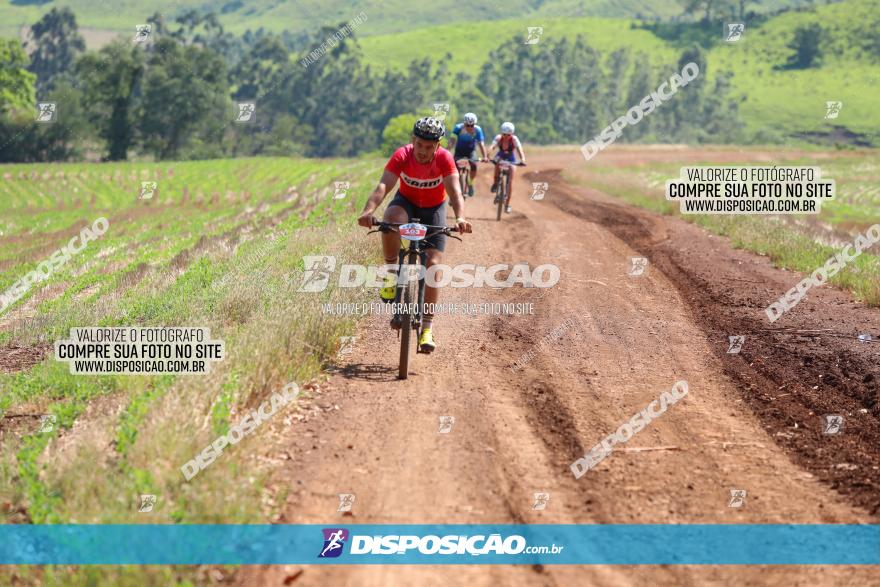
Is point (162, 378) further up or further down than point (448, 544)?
further up

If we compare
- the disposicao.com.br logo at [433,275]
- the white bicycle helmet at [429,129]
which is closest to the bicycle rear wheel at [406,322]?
the disposicao.com.br logo at [433,275]

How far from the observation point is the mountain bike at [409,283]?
9693mm

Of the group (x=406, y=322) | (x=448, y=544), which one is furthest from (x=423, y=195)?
(x=448, y=544)

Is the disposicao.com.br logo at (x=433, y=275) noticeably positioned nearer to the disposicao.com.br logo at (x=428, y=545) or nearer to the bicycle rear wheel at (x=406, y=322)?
the bicycle rear wheel at (x=406, y=322)

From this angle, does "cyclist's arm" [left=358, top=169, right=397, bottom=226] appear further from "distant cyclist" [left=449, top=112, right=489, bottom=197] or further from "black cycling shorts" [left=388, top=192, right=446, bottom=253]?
"distant cyclist" [left=449, top=112, right=489, bottom=197]

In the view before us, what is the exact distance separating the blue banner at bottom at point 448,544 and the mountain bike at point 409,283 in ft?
12.0

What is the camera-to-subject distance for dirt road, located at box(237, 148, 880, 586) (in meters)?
6.51

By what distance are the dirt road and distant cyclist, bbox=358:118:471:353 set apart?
41.5 inches

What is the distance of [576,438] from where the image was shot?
8188 mm

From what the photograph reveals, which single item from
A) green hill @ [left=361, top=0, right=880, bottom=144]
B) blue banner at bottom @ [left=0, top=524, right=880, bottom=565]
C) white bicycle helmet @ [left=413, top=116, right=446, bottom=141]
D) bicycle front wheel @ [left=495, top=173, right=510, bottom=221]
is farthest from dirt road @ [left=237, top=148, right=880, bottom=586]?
green hill @ [left=361, top=0, right=880, bottom=144]

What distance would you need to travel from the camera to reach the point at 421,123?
9750mm

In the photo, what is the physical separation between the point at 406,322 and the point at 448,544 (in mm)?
3906

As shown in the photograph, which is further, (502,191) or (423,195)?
(502,191)

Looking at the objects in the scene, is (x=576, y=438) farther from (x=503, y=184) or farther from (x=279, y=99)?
(x=279, y=99)
